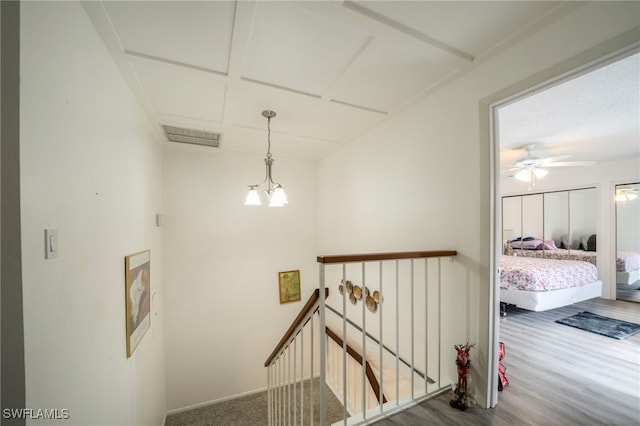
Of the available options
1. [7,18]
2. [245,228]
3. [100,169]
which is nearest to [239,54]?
[7,18]

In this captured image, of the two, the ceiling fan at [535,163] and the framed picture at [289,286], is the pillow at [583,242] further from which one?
the framed picture at [289,286]

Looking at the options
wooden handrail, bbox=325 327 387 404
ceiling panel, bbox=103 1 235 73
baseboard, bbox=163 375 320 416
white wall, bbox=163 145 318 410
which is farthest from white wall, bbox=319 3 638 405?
baseboard, bbox=163 375 320 416

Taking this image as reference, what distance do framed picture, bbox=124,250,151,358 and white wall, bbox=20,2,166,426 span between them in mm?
86

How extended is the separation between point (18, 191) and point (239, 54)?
1.28 m

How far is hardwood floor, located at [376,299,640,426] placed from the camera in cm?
149

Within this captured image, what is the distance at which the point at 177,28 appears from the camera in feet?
4.25

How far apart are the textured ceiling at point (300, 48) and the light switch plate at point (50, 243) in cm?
110

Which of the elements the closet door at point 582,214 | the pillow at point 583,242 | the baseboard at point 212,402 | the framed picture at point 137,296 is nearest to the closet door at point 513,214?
the closet door at point 582,214

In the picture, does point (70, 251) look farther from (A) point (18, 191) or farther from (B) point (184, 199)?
(B) point (184, 199)

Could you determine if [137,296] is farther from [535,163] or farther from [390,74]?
[535,163]

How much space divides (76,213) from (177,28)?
110 cm

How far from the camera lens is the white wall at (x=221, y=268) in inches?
127

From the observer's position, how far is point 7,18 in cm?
74

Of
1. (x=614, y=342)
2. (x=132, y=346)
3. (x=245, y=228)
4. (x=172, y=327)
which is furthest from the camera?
(x=245, y=228)
